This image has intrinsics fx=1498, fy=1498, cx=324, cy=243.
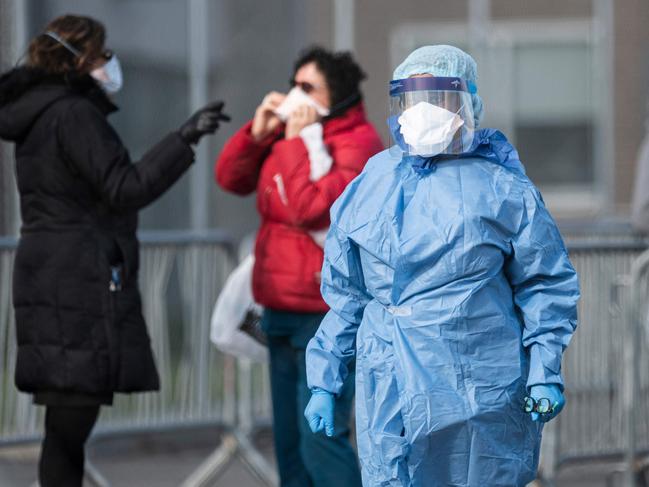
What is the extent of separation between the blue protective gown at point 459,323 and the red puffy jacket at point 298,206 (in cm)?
126

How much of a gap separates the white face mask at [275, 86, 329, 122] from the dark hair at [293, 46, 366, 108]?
64 mm

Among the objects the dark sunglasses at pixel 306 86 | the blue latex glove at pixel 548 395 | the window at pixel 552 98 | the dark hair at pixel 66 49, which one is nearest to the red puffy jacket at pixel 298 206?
the dark sunglasses at pixel 306 86

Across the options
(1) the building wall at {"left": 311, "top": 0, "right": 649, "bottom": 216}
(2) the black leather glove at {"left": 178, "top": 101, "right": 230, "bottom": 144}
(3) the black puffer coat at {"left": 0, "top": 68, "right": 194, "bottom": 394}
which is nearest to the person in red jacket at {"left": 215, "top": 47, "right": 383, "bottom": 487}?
(2) the black leather glove at {"left": 178, "top": 101, "right": 230, "bottom": 144}

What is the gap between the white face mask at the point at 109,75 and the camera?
17.7 feet

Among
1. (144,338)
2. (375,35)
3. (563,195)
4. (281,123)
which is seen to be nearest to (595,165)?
(563,195)

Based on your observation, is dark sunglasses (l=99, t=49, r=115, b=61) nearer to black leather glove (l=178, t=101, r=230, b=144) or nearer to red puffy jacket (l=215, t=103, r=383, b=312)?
black leather glove (l=178, t=101, r=230, b=144)

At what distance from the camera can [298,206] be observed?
215 inches

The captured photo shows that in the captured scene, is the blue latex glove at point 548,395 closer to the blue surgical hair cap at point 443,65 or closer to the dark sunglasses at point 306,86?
the blue surgical hair cap at point 443,65

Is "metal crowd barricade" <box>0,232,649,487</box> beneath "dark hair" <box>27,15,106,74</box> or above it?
beneath

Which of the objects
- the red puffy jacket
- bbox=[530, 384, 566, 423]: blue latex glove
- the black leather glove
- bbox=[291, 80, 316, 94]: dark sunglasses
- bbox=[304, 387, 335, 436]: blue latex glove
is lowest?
bbox=[304, 387, 335, 436]: blue latex glove

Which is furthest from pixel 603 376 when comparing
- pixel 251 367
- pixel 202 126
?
pixel 202 126

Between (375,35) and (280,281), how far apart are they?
5756mm

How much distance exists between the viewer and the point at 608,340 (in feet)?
23.0

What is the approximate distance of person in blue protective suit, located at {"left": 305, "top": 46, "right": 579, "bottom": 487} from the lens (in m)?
4.05
